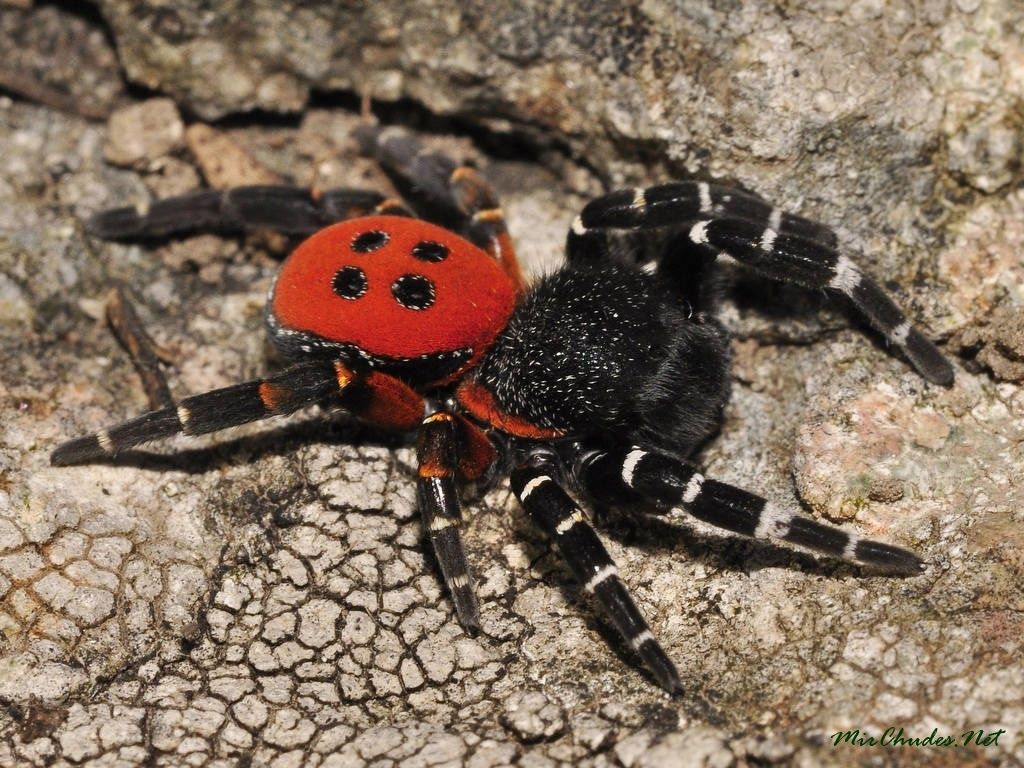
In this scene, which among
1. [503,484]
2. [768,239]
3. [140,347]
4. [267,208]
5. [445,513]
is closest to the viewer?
A: [445,513]

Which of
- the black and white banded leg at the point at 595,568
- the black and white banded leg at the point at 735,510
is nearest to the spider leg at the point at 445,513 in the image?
the black and white banded leg at the point at 595,568

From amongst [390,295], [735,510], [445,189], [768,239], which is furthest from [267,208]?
[735,510]

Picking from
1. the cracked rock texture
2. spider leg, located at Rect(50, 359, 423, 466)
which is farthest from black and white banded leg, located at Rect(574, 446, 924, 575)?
spider leg, located at Rect(50, 359, 423, 466)

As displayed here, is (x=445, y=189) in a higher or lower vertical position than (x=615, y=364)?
lower

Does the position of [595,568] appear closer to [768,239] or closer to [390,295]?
[390,295]

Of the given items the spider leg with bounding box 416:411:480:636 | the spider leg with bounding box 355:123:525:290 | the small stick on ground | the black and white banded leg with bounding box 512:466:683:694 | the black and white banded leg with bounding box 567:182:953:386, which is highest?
the black and white banded leg with bounding box 567:182:953:386

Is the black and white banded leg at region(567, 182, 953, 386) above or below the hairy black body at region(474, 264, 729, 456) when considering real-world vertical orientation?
above

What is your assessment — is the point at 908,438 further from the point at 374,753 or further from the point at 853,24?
the point at 374,753

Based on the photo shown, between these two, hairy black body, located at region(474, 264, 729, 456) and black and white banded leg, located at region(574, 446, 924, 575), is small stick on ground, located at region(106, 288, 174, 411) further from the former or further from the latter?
black and white banded leg, located at region(574, 446, 924, 575)
